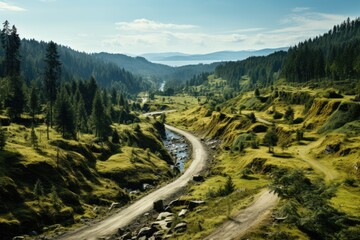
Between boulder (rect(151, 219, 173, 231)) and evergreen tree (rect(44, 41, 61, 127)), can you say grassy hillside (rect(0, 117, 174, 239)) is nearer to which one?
evergreen tree (rect(44, 41, 61, 127))

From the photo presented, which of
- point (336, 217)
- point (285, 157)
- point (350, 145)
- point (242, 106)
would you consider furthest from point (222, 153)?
point (336, 217)

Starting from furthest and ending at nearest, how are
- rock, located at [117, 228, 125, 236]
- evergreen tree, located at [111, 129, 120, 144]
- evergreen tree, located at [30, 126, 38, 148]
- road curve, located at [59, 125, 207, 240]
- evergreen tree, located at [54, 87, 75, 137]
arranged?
evergreen tree, located at [111, 129, 120, 144] → evergreen tree, located at [54, 87, 75, 137] → evergreen tree, located at [30, 126, 38, 148] → road curve, located at [59, 125, 207, 240] → rock, located at [117, 228, 125, 236]

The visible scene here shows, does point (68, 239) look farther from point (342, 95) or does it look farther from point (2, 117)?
point (342, 95)

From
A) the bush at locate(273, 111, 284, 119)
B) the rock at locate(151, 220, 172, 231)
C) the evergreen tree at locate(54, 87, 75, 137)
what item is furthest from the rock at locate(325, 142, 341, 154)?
the evergreen tree at locate(54, 87, 75, 137)

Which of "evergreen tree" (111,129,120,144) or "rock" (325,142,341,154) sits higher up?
"rock" (325,142,341,154)

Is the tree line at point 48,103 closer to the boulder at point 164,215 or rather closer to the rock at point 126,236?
the boulder at point 164,215
